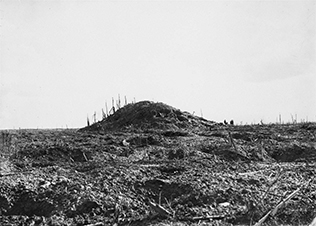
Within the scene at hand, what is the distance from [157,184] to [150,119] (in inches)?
330

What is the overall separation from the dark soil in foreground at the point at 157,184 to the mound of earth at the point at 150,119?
476cm

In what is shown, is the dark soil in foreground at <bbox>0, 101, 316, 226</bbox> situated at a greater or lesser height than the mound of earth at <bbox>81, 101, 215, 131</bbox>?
lesser

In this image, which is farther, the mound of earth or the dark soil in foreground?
the mound of earth

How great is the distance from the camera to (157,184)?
6.04 m

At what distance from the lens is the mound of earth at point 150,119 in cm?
1404

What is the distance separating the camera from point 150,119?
14.4 m

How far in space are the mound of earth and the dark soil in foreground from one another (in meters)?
4.76

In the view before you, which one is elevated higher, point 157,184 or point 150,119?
point 150,119

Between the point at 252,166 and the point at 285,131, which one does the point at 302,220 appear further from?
the point at 285,131

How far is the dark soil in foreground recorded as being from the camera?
5.27 m

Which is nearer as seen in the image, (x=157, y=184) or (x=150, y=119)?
(x=157, y=184)

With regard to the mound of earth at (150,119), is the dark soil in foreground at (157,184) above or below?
below

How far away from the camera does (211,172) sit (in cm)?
680

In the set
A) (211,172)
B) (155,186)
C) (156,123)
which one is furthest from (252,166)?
(156,123)
